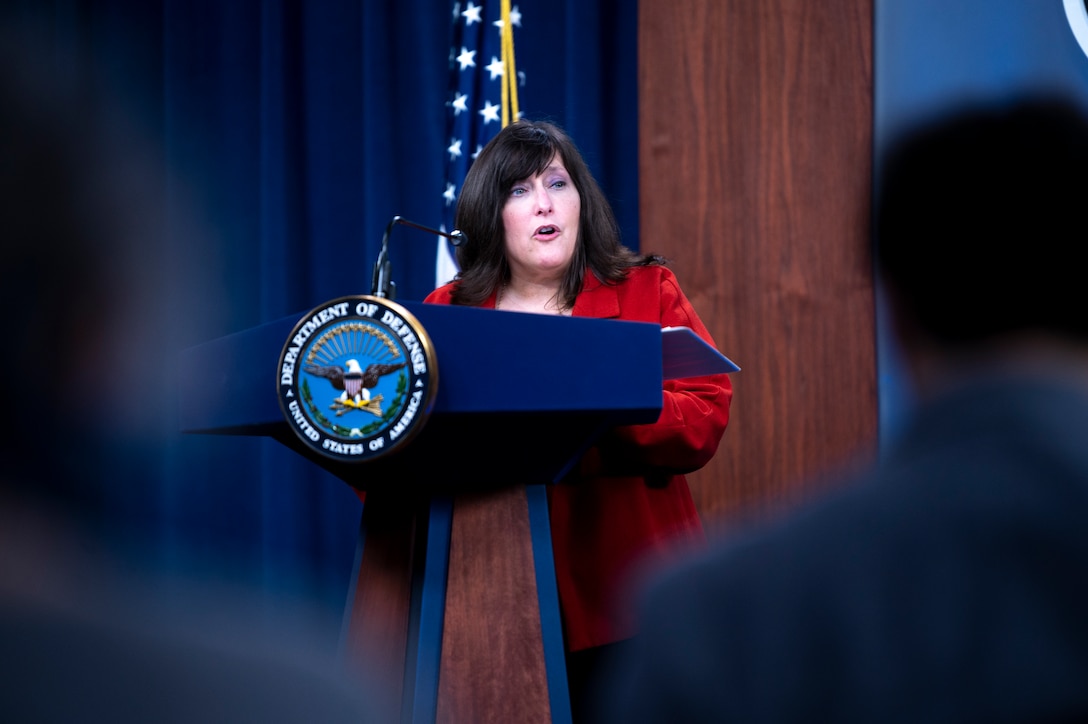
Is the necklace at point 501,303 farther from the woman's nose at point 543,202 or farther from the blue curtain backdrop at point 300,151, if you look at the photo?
the blue curtain backdrop at point 300,151

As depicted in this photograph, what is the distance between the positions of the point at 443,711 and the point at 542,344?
434mm

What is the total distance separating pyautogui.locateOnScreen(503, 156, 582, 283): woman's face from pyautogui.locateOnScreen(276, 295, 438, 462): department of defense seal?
0.76 metres

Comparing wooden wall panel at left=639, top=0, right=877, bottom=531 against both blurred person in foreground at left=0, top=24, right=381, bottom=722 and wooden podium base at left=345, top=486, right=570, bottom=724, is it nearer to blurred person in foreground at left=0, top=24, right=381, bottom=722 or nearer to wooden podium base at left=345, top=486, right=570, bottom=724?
wooden podium base at left=345, top=486, right=570, bottom=724

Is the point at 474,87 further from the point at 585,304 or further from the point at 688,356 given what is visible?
the point at 688,356

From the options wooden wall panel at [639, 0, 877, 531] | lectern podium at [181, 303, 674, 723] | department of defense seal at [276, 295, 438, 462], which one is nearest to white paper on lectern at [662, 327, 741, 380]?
lectern podium at [181, 303, 674, 723]

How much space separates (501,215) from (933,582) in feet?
4.99

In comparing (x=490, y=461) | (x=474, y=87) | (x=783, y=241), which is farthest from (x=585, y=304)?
(x=474, y=87)

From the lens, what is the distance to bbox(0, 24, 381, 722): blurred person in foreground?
13.9 inches

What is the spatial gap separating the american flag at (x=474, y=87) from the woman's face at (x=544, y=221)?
0.99 meters

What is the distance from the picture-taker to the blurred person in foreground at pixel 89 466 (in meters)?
0.35

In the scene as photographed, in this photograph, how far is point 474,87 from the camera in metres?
2.87

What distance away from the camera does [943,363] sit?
472mm

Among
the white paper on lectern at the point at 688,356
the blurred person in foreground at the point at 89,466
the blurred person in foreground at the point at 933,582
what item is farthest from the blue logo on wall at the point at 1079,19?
the blurred person in foreground at the point at 89,466

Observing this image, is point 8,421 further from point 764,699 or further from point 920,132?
point 920,132
